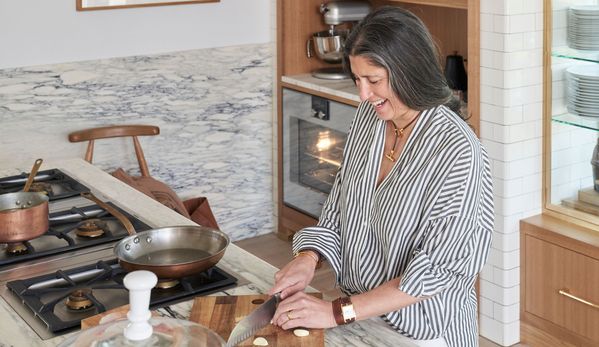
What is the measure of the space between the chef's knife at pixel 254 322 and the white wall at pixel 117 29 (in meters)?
2.85

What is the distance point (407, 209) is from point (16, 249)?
111cm

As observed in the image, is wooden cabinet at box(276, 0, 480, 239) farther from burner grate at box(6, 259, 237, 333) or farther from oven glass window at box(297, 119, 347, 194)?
burner grate at box(6, 259, 237, 333)

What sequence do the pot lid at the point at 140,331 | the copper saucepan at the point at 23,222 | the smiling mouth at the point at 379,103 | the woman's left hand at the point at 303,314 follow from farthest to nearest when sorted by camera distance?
1. the copper saucepan at the point at 23,222
2. the smiling mouth at the point at 379,103
3. the woman's left hand at the point at 303,314
4. the pot lid at the point at 140,331

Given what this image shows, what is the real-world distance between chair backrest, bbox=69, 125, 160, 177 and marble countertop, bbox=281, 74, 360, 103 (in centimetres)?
82

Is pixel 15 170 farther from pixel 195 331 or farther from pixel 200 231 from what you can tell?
pixel 195 331

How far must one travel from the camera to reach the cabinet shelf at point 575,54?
3742 millimetres

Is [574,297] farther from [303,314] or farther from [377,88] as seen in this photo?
[303,314]

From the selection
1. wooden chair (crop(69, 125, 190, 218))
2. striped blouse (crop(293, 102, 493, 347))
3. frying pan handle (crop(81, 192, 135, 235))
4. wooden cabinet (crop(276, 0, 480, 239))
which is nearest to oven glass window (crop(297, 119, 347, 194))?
wooden cabinet (crop(276, 0, 480, 239))

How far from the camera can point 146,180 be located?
15.3ft

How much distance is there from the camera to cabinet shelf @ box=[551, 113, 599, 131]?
3.80m

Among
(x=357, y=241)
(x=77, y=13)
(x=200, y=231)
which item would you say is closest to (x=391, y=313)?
(x=357, y=241)

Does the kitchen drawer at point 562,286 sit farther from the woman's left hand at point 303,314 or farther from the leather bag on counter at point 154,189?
the woman's left hand at point 303,314

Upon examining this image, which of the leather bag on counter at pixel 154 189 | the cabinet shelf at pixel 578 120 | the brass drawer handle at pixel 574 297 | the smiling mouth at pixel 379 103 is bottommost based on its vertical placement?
the brass drawer handle at pixel 574 297

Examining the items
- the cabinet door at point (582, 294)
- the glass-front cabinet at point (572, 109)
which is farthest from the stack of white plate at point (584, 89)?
the cabinet door at point (582, 294)
